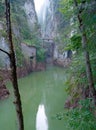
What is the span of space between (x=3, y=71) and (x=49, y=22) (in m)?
21.8

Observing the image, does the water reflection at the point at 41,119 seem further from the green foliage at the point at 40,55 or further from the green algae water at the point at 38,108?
the green foliage at the point at 40,55

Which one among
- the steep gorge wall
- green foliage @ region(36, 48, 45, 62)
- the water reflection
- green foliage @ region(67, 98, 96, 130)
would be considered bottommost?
the water reflection

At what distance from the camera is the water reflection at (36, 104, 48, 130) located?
872 centimetres

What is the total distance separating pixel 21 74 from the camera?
20.0 meters

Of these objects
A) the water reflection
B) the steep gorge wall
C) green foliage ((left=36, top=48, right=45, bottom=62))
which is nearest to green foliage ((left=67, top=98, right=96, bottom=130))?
the water reflection

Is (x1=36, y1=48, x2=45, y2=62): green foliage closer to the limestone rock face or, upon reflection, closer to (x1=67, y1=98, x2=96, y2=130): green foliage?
the limestone rock face

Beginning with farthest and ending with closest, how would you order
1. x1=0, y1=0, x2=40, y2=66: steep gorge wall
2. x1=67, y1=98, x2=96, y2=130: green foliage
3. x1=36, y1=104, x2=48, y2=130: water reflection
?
x1=0, y1=0, x2=40, y2=66: steep gorge wall
x1=36, y1=104, x2=48, y2=130: water reflection
x1=67, y1=98, x2=96, y2=130: green foliage

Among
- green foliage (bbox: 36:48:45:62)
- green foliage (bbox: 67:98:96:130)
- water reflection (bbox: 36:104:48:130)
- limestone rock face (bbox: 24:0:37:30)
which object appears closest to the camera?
green foliage (bbox: 67:98:96:130)

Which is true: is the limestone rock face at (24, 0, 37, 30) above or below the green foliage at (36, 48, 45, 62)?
above

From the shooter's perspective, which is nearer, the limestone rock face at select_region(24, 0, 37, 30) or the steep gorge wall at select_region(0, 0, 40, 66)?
the steep gorge wall at select_region(0, 0, 40, 66)

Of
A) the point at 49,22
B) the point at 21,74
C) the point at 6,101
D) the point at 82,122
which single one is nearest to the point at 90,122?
the point at 82,122

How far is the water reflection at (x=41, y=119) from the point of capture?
8720 mm

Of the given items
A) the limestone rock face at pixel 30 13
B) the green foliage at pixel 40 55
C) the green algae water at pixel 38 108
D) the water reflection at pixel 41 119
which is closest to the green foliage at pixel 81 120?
the green algae water at pixel 38 108

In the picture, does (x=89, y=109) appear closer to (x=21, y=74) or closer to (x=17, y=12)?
(x=21, y=74)
